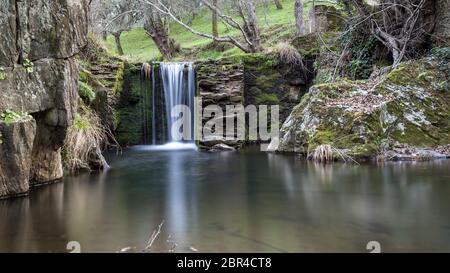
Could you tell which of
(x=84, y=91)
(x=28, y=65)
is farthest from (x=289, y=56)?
(x=28, y=65)

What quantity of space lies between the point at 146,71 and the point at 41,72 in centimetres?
1036

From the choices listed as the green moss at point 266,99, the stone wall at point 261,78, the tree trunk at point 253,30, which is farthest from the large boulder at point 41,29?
the tree trunk at point 253,30

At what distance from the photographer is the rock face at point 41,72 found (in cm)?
841

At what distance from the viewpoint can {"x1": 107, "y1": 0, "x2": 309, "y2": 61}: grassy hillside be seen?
28.5 m

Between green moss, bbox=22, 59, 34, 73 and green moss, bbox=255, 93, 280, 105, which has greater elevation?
green moss, bbox=22, 59, 34, 73

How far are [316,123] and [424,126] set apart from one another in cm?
287

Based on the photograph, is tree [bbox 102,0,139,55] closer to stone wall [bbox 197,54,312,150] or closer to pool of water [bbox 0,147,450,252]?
stone wall [bbox 197,54,312,150]

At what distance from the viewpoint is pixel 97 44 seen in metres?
18.8

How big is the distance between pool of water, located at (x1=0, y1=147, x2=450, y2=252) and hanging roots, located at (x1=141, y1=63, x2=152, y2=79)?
25.5 ft

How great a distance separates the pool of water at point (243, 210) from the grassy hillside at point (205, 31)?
1435 cm

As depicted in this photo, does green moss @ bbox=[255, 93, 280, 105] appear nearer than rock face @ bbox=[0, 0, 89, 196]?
No

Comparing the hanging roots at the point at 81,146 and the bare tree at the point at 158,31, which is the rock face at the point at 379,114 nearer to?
the hanging roots at the point at 81,146

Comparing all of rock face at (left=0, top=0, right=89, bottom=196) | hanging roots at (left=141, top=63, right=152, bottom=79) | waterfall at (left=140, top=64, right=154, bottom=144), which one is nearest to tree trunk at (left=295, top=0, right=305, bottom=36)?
hanging roots at (left=141, top=63, right=152, bottom=79)
